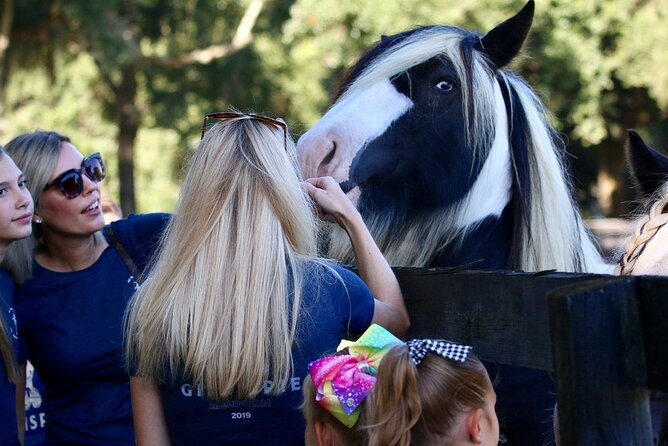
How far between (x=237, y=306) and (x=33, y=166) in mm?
1343

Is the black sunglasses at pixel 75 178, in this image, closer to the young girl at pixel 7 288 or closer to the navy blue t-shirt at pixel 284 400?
the young girl at pixel 7 288

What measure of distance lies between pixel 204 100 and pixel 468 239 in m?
19.2

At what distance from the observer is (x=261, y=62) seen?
71.4 ft

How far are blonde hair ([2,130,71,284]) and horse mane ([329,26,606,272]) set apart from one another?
97 cm

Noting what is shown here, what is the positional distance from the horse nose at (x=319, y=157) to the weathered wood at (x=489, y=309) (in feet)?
1.42

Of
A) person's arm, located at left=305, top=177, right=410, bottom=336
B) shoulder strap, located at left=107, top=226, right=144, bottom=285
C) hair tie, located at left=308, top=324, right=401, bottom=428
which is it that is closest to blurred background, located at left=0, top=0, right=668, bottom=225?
shoulder strap, located at left=107, top=226, right=144, bottom=285

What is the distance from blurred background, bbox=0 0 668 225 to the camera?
639 inches

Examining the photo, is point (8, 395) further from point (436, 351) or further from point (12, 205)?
point (436, 351)

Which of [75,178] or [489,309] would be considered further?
[75,178]

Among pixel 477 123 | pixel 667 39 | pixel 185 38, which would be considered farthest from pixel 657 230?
pixel 185 38

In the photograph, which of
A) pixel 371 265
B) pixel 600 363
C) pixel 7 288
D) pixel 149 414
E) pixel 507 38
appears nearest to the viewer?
pixel 600 363

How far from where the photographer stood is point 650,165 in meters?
3.08

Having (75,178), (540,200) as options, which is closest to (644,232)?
(540,200)

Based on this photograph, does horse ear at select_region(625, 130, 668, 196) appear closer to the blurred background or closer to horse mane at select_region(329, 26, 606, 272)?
horse mane at select_region(329, 26, 606, 272)
